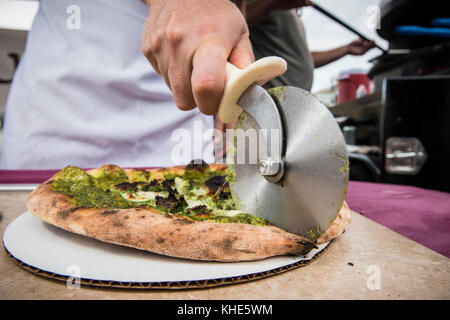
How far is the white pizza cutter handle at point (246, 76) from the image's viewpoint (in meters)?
1.03

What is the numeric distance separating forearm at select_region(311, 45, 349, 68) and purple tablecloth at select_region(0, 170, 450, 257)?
8.61 feet

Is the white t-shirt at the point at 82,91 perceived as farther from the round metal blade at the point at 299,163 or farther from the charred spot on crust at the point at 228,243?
the charred spot on crust at the point at 228,243

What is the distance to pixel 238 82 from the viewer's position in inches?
42.5

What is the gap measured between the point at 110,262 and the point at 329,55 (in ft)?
13.8

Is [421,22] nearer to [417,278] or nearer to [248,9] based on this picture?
[248,9]

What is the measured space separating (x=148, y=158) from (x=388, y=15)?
7.31 ft

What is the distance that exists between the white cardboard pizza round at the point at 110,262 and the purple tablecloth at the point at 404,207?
52 cm

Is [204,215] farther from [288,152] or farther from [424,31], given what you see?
[424,31]

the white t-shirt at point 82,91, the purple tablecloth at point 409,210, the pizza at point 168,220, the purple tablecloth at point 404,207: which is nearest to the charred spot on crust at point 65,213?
the pizza at point 168,220

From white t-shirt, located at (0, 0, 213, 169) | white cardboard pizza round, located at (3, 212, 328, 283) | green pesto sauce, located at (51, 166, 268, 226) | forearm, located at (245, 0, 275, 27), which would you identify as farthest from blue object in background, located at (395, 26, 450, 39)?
white cardboard pizza round, located at (3, 212, 328, 283)

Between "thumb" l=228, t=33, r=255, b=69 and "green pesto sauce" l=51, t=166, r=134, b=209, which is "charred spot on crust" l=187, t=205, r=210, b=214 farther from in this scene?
"thumb" l=228, t=33, r=255, b=69

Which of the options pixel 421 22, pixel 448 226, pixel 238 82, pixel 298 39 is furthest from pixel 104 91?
Result: pixel 421 22

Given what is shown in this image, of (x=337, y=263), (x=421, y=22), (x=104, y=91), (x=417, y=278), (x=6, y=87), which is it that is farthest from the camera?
(x=6, y=87)

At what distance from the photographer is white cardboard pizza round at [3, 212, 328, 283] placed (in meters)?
0.82
